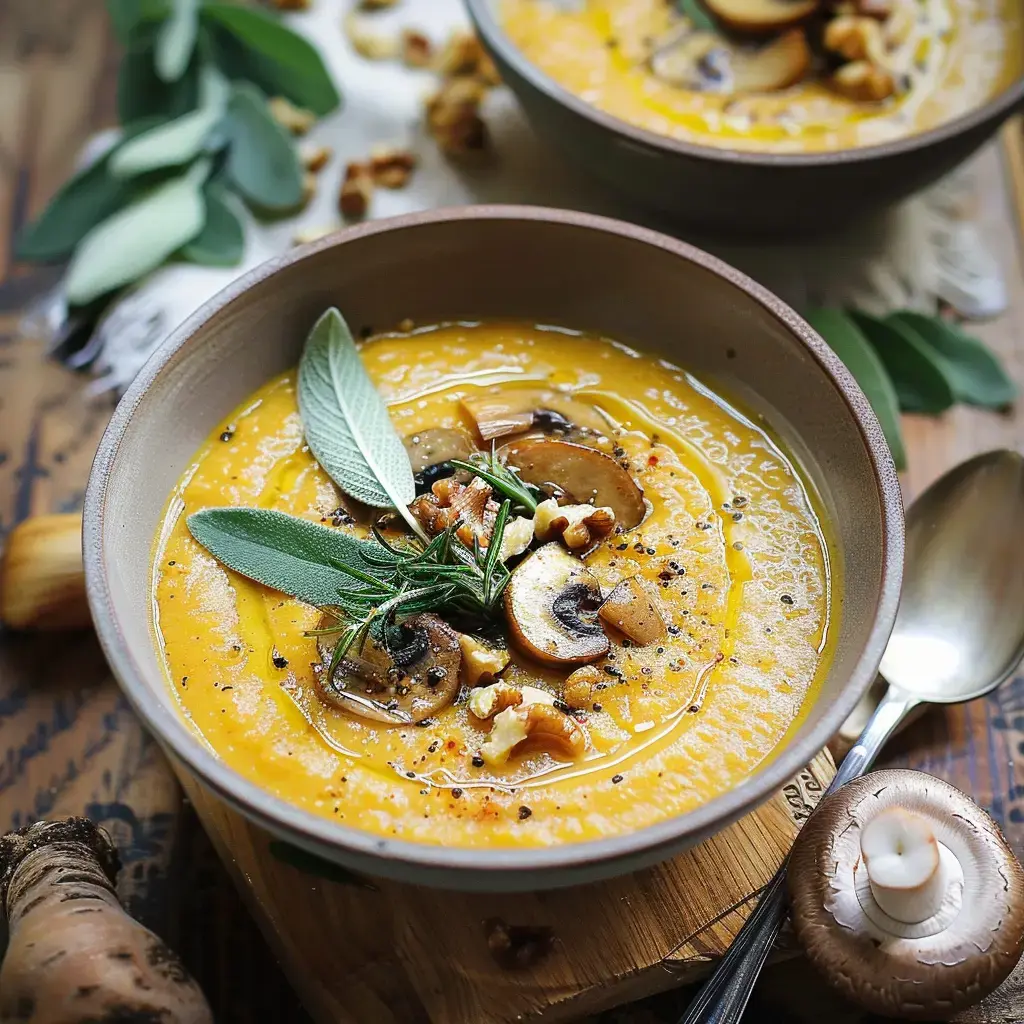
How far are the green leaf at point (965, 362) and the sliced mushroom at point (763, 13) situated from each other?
0.70 m

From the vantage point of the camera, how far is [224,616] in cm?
181

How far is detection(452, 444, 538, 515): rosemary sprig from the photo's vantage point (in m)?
1.87

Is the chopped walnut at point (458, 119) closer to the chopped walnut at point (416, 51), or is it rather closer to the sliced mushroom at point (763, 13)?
the chopped walnut at point (416, 51)

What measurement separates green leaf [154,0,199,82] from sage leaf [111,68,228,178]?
76 millimetres

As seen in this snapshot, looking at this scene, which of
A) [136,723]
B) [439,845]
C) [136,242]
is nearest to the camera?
[439,845]

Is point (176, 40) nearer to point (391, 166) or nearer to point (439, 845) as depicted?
point (391, 166)

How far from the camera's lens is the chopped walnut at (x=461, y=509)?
6.06 feet

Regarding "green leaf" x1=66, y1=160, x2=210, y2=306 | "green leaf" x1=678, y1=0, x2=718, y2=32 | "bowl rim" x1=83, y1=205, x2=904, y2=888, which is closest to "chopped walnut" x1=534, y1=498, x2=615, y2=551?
"bowl rim" x1=83, y1=205, x2=904, y2=888

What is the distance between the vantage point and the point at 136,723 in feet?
7.00

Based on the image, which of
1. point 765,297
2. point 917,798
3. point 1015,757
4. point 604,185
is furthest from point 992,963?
point 604,185

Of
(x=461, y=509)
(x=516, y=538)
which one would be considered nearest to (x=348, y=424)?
(x=461, y=509)

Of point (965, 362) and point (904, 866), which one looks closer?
point (904, 866)

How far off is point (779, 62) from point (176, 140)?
1312 mm

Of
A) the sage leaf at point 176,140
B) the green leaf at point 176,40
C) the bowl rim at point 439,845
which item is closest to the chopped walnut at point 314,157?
the sage leaf at point 176,140
